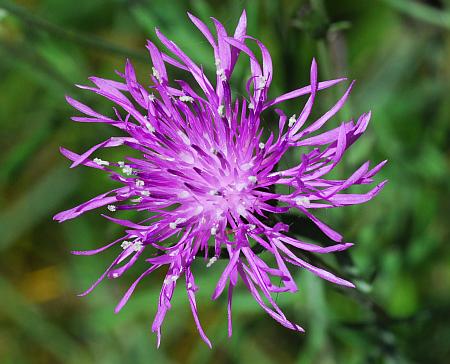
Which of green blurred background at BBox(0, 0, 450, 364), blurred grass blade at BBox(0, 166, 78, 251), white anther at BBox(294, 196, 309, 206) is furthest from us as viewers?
blurred grass blade at BBox(0, 166, 78, 251)

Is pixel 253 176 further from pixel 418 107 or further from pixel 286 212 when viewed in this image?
pixel 418 107

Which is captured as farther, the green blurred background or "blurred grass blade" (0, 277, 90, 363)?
"blurred grass blade" (0, 277, 90, 363)

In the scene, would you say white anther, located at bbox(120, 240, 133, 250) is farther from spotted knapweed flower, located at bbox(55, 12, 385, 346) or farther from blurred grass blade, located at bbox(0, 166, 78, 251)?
blurred grass blade, located at bbox(0, 166, 78, 251)

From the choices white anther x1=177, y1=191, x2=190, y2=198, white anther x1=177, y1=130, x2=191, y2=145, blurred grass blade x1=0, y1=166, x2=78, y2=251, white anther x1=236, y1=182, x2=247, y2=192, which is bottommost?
blurred grass blade x1=0, y1=166, x2=78, y2=251

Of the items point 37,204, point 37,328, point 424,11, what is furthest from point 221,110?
point 37,328

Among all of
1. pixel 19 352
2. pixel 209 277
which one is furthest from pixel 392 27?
pixel 19 352

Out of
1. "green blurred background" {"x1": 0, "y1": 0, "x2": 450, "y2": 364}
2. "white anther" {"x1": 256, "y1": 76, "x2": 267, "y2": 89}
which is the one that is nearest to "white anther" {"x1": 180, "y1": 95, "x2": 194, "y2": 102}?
"white anther" {"x1": 256, "y1": 76, "x2": 267, "y2": 89}

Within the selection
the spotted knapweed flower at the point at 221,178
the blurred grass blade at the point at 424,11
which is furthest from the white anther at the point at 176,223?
the blurred grass blade at the point at 424,11

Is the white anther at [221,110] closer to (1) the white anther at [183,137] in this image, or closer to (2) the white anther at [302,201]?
(1) the white anther at [183,137]
